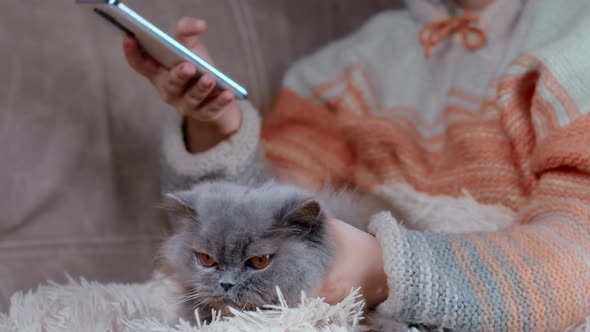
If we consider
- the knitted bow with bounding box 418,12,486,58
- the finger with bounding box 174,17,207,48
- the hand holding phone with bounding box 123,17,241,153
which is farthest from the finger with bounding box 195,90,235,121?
the knitted bow with bounding box 418,12,486,58

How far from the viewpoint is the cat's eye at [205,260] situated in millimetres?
738

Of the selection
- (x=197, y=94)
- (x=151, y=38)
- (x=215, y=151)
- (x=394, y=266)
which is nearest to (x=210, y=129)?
(x=215, y=151)

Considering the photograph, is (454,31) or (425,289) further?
(454,31)

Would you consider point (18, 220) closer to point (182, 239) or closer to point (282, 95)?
point (182, 239)

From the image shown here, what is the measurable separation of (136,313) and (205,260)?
0.17 meters

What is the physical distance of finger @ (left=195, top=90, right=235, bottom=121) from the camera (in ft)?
2.97

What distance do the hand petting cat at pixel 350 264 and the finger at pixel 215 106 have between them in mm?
263

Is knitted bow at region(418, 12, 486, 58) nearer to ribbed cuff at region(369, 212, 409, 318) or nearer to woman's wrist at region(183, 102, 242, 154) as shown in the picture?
woman's wrist at region(183, 102, 242, 154)

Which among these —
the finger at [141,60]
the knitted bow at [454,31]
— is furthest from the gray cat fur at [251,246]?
the knitted bow at [454,31]

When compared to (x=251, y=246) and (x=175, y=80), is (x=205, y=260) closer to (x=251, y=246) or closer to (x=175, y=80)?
(x=251, y=246)

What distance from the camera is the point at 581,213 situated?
33.5 inches

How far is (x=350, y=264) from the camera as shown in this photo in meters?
0.76

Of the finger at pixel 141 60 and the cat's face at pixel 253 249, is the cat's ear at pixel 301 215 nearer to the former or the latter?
the cat's face at pixel 253 249

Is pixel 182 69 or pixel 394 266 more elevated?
pixel 182 69
